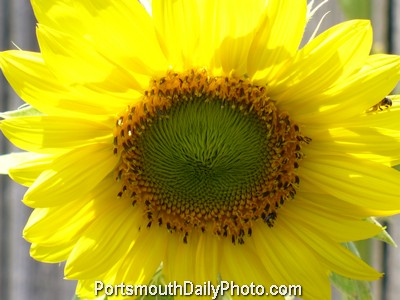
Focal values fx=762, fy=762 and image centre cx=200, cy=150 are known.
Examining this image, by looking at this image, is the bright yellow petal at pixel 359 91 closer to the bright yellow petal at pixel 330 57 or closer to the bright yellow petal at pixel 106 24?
the bright yellow petal at pixel 330 57

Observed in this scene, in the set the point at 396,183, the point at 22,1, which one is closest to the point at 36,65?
the point at 396,183

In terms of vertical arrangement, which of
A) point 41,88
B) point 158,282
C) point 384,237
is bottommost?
point 158,282

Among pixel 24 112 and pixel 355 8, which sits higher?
pixel 355 8

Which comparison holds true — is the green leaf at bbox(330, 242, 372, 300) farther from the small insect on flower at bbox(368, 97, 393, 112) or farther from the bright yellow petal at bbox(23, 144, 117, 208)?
the bright yellow petal at bbox(23, 144, 117, 208)

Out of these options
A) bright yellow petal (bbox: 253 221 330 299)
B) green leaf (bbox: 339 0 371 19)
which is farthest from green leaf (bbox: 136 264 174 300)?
green leaf (bbox: 339 0 371 19)

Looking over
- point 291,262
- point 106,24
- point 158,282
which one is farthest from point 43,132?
point 291,262

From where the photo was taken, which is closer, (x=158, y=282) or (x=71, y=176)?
(x=71, y=176)

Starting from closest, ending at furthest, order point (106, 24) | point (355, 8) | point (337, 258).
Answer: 1. point (106, 24)
2. point (337, 258)
3. point (355, 8)

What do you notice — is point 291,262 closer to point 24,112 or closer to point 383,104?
point 383,104
